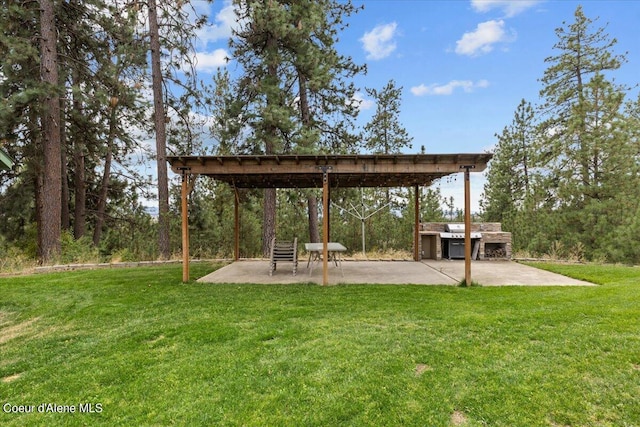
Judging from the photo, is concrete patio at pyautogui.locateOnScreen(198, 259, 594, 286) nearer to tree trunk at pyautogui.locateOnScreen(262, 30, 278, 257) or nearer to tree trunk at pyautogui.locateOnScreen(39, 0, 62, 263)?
tree trunk at pyautogui.locateOnScreen(262, 30, 278, 257)

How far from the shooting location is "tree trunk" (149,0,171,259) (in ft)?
33.0

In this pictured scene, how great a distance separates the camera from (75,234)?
11.6 meters

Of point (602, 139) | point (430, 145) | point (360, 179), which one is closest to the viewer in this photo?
point (360, 179)

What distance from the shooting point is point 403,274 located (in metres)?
7.16

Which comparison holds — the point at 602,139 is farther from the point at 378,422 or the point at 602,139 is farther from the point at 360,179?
the point at 378,422

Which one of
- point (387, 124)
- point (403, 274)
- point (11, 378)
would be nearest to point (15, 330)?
point (11, 378)

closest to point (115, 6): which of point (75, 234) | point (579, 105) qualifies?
point (75, 234)

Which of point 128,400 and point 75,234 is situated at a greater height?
point 75,234

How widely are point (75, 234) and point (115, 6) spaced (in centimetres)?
724

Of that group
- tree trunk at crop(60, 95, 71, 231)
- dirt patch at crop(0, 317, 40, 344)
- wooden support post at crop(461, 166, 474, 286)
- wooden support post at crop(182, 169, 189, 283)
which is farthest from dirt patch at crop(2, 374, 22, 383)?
tree trunk at crop(60, 95, 71, 231)

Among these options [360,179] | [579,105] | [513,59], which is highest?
[513,59]

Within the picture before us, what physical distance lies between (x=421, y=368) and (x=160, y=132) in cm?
1000

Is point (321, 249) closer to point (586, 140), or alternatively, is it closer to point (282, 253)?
point (282, 253)

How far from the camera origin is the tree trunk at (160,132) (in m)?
10.1
